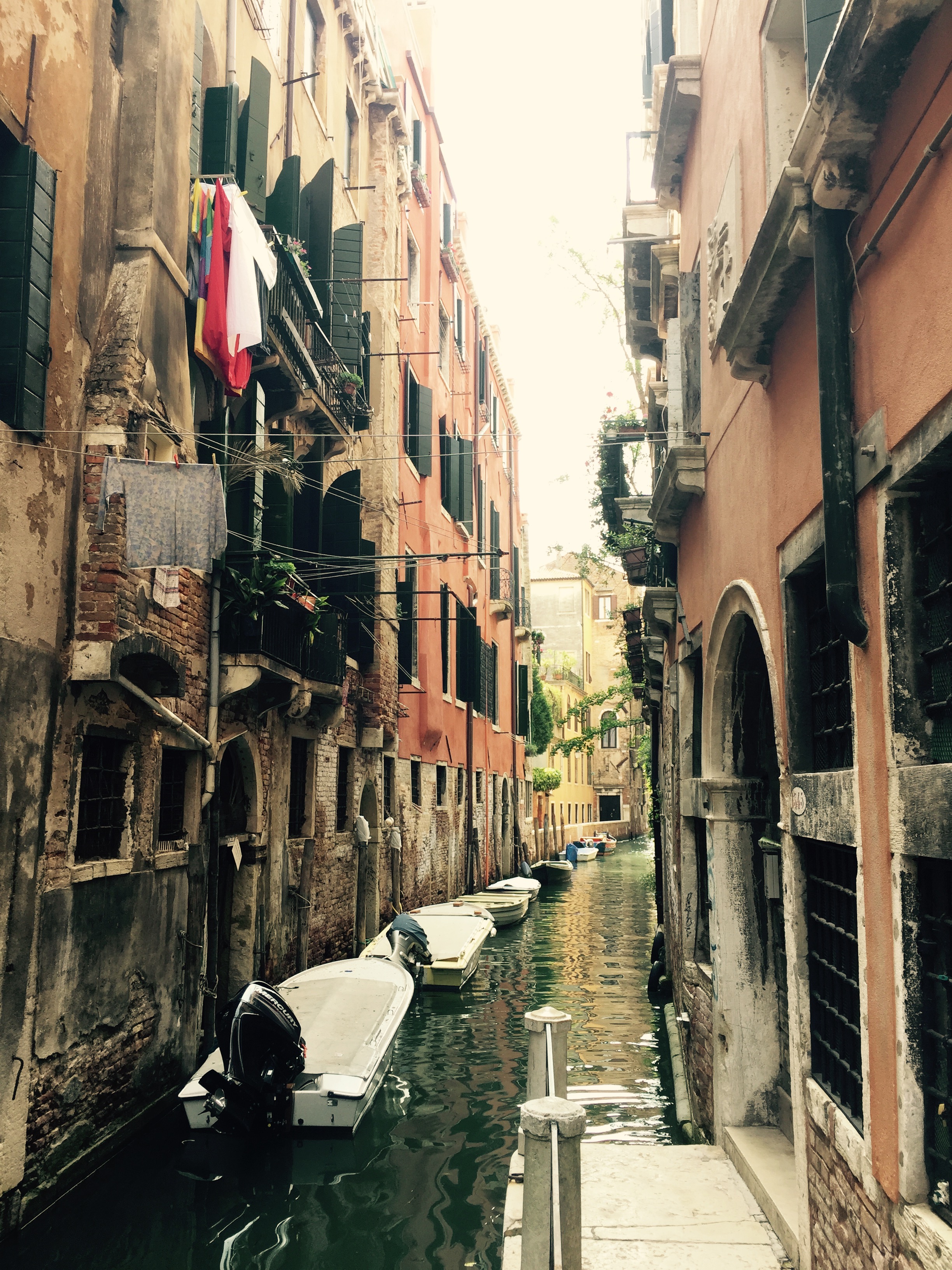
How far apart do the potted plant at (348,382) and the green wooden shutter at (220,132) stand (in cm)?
318

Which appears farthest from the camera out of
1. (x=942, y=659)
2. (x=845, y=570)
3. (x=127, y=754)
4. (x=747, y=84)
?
(x=127, y=754)

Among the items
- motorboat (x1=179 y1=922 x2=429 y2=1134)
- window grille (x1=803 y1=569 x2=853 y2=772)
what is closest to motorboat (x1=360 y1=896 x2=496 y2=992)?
motorboat (x1=179 y1=922 x2=429 y2=1134)

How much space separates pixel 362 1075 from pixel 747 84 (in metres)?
6.47

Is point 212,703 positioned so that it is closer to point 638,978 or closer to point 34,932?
point 34,932

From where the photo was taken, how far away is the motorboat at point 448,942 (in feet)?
40.8

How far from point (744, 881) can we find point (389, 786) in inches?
383

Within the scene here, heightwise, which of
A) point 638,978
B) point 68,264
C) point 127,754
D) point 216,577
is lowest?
point 638,978

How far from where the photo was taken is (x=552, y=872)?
96.7ft

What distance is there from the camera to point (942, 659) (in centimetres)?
284

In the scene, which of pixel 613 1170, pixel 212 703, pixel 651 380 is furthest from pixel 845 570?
pixel 651 380

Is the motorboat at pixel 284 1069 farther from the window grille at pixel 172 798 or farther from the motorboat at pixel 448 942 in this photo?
the motorboat at pixel 448 942

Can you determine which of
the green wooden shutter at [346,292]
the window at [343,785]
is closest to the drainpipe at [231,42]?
the green wooden shutter at [346,292]

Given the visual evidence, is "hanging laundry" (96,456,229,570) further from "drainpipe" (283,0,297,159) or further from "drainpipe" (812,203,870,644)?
"drainpipe" (283,0,297,159)

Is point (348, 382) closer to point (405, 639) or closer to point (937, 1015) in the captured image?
point (405, 639)
